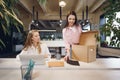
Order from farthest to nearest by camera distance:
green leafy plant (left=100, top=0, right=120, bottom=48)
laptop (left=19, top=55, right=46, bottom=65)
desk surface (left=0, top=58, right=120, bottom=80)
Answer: green leafy plant (left=100, top=0, right=120, bottom=48) → laptop (left=19, top=55, right=46, bottom=65) → desk surface (left=0, top=58, right=120, bottom=80)

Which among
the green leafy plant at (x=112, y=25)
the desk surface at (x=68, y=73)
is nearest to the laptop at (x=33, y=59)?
the desk surface at (x=68, y=73)

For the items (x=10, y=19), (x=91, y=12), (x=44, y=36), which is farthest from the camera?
(x=91, y=12)

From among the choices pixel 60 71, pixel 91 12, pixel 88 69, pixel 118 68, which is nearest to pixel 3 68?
pixel 60 71

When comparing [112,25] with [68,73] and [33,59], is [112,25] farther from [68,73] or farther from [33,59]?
[33,59]

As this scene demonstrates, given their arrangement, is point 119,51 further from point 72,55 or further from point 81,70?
point 81,70

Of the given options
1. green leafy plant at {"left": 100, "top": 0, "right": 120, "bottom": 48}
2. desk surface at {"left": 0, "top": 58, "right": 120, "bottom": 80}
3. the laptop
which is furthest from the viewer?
green leafy plant at {"left": 100, "top": 0, "right": 120, "bottom": 48}

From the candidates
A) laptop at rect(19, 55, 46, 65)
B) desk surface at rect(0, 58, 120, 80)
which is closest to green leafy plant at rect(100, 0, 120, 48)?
desk surface at rect(0, 58, 120, 80)

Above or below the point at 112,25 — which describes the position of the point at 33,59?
below

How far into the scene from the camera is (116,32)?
2.14 metres

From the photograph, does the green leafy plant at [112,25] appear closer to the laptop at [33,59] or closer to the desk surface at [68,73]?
the desk surface at [68,73]

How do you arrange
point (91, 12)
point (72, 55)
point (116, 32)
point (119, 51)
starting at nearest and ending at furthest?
point (72, 55)
point (116, 32)
point (119, 51)
point (91, 12)

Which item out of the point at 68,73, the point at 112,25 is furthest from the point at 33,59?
the point at 112,25

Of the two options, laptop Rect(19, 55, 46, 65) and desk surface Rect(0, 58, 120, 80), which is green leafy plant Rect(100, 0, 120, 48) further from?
laptop Rect(19, 55, 46, 65)

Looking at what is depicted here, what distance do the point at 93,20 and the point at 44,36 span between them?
294 centimetres
